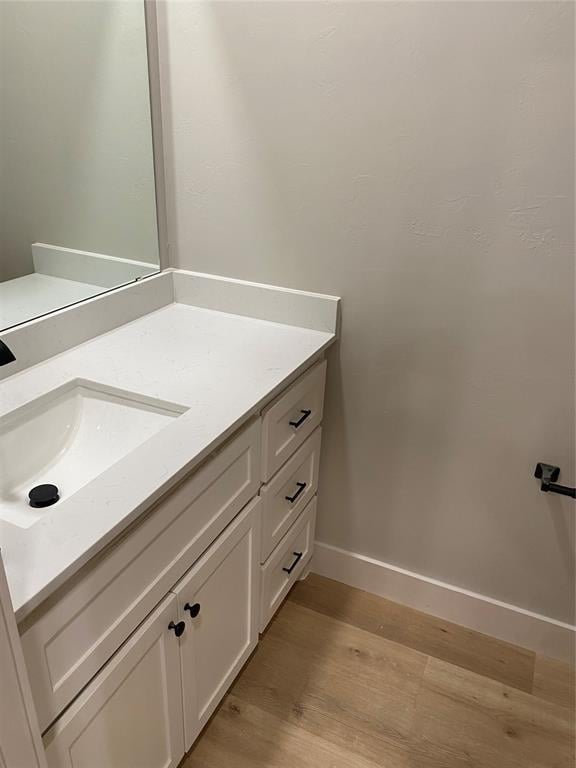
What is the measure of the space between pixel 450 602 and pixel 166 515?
1.13 m

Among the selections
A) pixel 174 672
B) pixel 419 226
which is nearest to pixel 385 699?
pixel 174 672

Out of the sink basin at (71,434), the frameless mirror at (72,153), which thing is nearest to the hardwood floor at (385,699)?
the sink basin at (71,434)

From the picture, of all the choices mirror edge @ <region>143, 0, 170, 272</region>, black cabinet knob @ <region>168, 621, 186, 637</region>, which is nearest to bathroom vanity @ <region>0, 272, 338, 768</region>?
black cabinet knob @ <region>168, 621, 186, 637</region>

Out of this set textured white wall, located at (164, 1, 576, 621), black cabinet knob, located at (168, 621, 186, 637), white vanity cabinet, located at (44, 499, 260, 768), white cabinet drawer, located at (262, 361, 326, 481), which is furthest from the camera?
white cabinet drawer, located at (262, 361, 326, 481)

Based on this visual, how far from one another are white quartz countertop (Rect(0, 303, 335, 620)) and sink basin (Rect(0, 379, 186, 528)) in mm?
26

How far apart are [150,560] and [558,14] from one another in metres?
1.27

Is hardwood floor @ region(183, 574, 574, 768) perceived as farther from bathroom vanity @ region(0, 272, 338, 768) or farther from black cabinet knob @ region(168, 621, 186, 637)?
black cabinet knob @ region(168, 621, 186, 637)

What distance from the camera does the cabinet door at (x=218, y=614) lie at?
1.15 meters

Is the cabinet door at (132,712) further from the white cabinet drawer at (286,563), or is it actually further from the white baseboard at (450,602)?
the white baseboard at (450,602)

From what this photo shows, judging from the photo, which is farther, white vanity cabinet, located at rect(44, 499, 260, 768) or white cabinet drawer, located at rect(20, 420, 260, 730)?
white vanity cabinet, located at rect(44, 499, 260, 768)

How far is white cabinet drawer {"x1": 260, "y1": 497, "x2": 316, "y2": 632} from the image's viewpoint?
1533mm

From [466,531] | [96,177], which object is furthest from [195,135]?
[466,531]

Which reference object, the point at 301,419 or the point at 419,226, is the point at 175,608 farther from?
the point at 419,226

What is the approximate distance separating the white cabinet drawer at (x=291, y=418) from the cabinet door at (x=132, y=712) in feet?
1.35
